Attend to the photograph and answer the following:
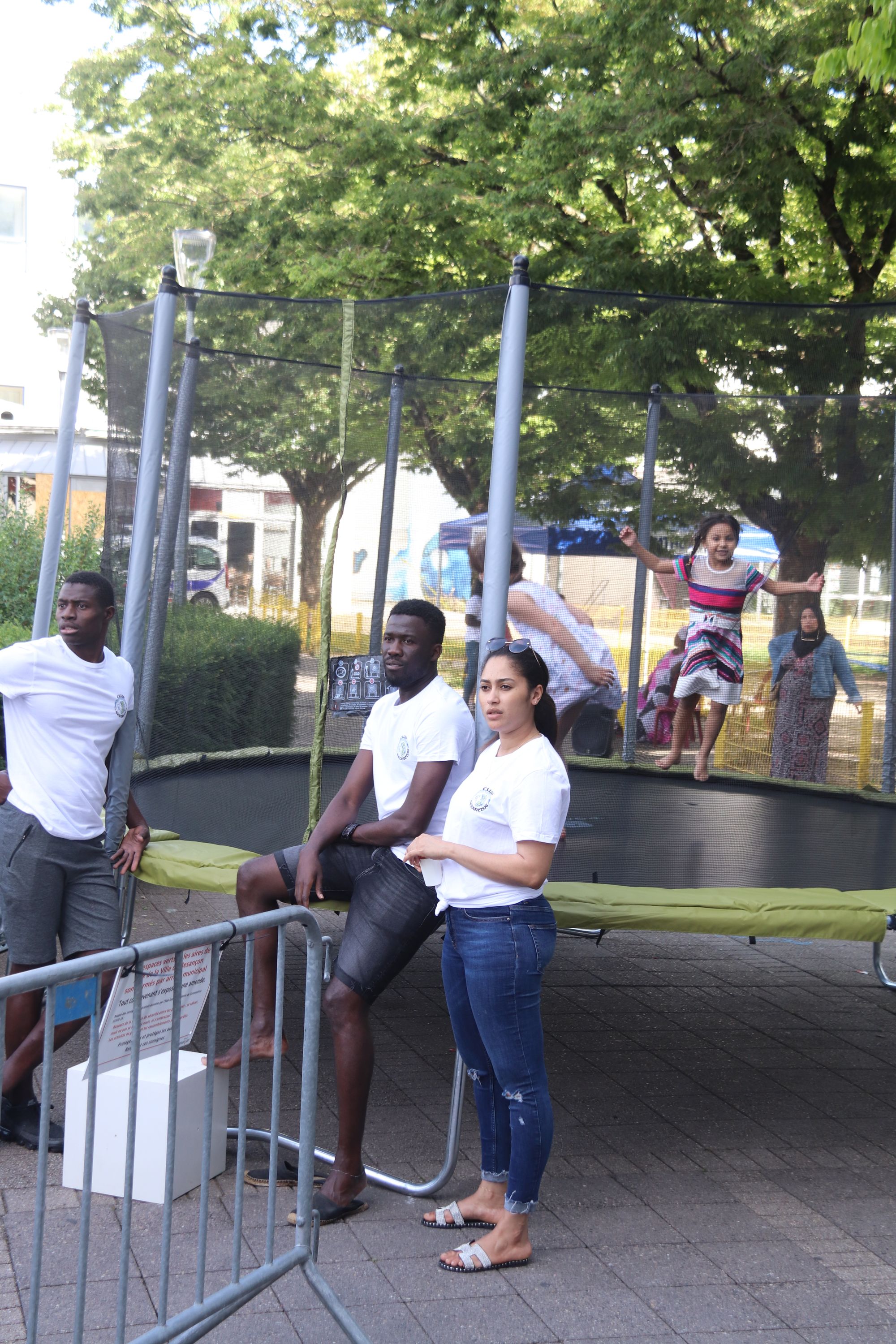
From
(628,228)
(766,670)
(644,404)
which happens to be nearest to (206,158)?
(628,228)

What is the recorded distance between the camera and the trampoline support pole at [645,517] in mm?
4586

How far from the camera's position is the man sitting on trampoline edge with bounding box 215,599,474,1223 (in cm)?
318

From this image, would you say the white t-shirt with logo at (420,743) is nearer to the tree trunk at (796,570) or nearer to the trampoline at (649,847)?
the trampoline at (649,847)

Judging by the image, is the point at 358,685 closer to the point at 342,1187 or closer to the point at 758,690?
the point at 342,1187

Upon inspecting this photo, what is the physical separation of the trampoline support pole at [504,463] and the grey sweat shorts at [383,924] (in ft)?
1.68

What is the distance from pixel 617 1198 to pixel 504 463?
6.90 feet

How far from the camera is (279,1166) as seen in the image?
343 centimetres

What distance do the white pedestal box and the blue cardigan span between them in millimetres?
2565

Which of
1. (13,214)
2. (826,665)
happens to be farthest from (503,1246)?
(13,214)

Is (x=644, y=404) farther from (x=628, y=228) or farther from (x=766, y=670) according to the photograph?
(x=628, y=228)

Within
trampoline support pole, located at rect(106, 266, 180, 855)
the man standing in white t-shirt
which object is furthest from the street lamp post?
the man standing in white t-shirt

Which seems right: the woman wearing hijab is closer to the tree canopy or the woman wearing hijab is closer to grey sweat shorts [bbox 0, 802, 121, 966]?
the tree canopy

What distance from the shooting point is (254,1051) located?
3.46 meters

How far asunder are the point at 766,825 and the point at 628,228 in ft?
16.5
